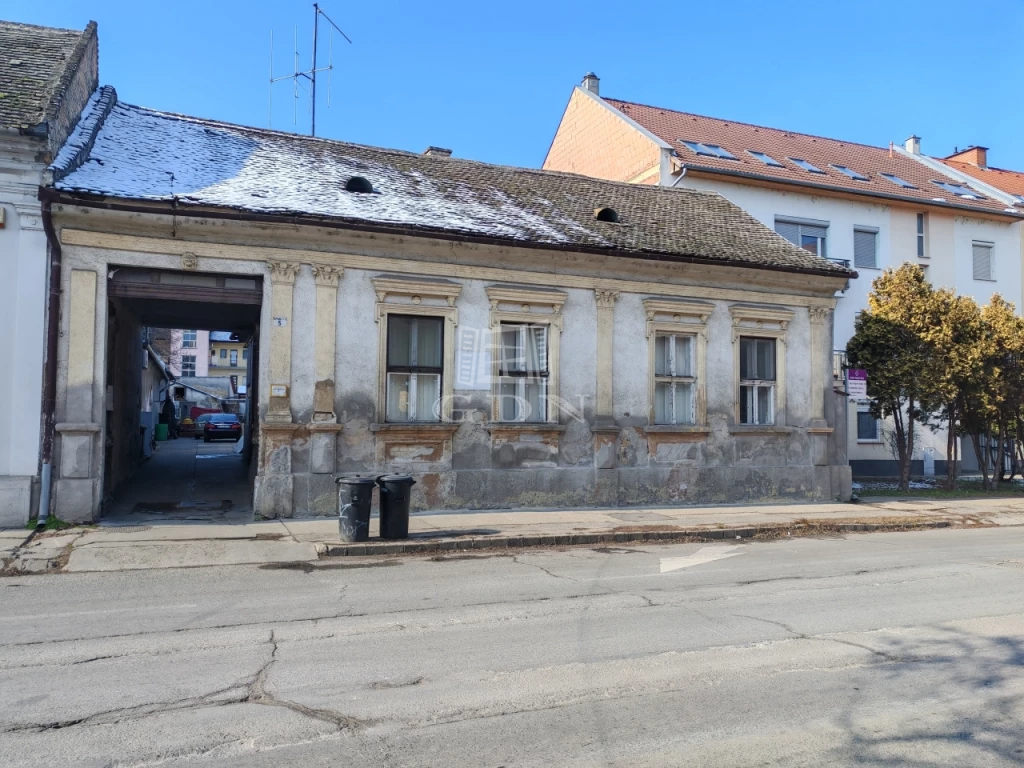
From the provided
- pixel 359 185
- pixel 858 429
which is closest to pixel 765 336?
pixel 359 185

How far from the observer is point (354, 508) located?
10.7m

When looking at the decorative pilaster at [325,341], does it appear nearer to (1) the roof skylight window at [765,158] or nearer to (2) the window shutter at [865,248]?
(1) the roof skylight window at [765,158]

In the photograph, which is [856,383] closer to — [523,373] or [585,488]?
[585,488]

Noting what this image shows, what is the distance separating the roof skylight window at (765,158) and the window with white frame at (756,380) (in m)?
12.8

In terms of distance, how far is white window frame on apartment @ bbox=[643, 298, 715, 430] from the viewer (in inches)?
608

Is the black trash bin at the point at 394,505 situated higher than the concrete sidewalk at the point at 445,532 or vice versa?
the black trash bin at the point at 394,505

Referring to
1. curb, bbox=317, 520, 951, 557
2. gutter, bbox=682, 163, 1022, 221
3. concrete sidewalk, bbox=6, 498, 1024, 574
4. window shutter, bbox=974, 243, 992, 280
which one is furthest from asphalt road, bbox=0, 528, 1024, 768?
window shutter, bbox=974, 243, 992, 280

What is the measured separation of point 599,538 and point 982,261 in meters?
24.1

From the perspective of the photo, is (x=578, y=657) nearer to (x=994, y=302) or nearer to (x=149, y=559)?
(x=149, y=559)

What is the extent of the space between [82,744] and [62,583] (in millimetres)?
4926

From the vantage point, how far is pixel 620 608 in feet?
24.4

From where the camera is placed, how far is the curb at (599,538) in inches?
413

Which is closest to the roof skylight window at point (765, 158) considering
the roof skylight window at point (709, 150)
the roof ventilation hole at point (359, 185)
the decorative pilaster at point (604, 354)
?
the roof skylight window at point (709, 150)

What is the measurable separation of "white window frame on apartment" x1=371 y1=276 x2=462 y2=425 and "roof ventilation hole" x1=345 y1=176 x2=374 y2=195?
7.35 ft
